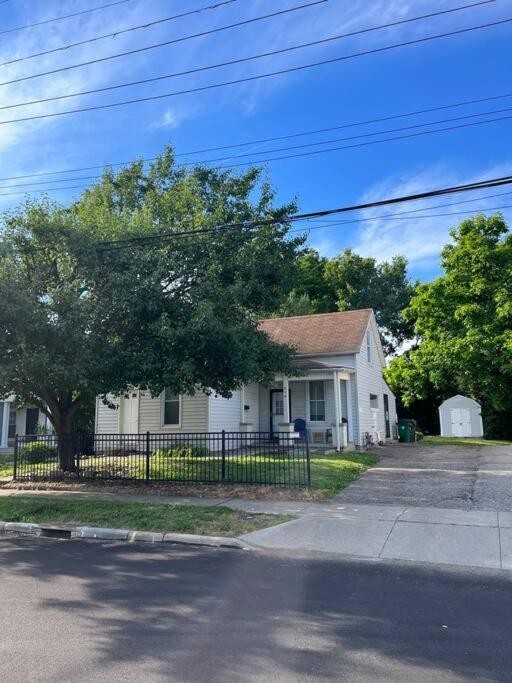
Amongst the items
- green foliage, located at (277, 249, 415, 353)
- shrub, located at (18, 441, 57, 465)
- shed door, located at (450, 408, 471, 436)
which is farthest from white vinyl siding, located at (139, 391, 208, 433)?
green foliage, located at (277, 249, 415, 353)

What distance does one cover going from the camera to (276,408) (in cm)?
2220

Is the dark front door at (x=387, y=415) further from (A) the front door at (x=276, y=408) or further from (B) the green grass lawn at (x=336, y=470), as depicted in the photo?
(B) the green grass lawn at (x=336, y=470)

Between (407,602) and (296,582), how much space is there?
4.31 ft

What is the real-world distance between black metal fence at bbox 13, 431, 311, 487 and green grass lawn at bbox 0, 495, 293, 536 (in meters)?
2.31

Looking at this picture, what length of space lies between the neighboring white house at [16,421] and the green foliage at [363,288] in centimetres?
2240

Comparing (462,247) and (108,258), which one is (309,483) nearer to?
(108,258)

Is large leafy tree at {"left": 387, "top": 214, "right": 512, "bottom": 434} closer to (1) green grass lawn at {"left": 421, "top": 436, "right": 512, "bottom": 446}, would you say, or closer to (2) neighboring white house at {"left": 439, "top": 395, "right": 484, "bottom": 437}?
(2) neighboring white house at {"left": 439, "top": 395, "right": 484, "bottom": 437}

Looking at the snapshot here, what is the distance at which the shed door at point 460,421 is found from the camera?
30672mm

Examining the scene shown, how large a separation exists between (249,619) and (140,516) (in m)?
5.22

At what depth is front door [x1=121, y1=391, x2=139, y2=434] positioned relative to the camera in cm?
2052

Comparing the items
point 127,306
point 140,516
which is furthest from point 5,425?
point 140,516

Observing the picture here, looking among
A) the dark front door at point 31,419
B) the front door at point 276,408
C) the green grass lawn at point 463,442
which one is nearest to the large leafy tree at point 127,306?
the front door at point 276,408

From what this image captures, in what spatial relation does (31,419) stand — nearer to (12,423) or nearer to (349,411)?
(12,423)

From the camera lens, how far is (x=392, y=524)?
29.0 ft
